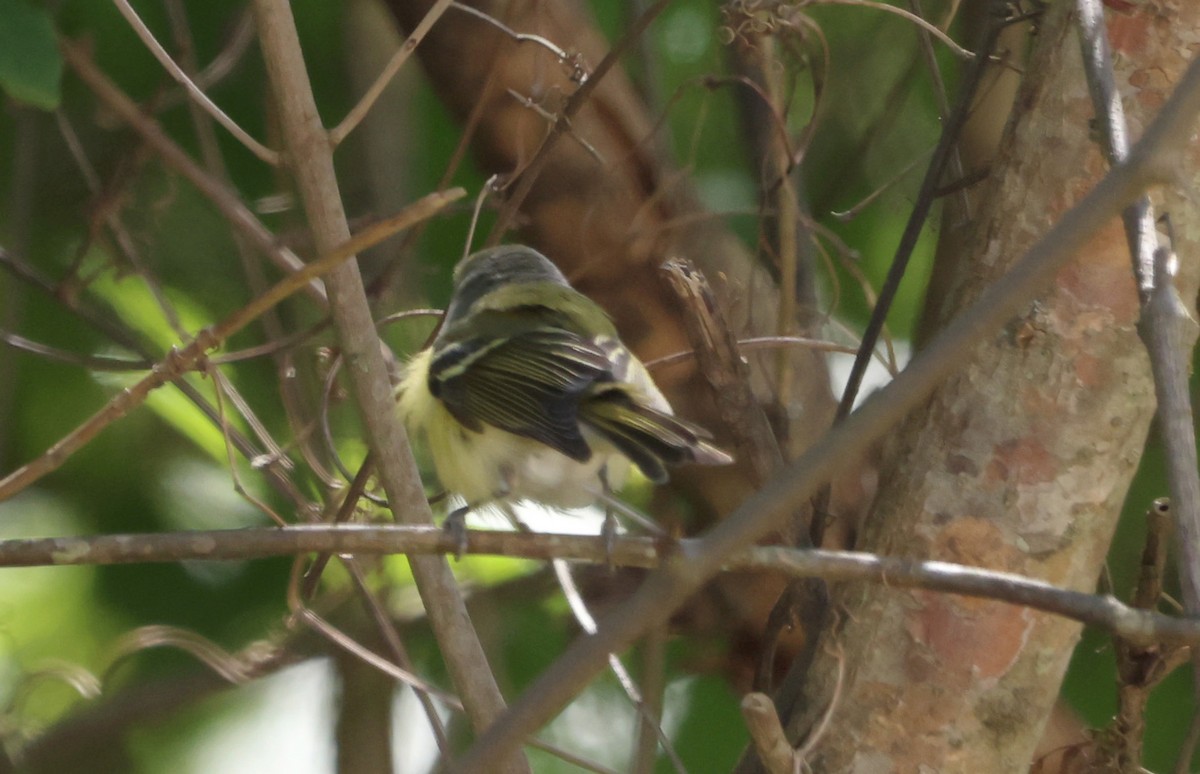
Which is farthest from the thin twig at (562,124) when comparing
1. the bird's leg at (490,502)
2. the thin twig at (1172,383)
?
the thin twig at (1172,383)

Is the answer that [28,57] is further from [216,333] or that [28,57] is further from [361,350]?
[216,333]

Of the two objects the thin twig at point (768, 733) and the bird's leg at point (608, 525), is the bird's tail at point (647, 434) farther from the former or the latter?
the thin twig at point (768, 733)

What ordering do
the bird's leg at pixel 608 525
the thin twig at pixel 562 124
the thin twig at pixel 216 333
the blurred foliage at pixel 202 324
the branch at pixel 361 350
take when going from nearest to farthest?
1. the thin twig at pixel 216 333
2. the bird's leg at pixel 608 525
3. the branch at pixel 361 350
4. the thin twig at pixel 562 124
5. the blurred foliage at pixel 202 324

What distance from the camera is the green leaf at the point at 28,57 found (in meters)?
2.27

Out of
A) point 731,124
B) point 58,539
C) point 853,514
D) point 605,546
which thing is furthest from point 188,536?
point 731,124

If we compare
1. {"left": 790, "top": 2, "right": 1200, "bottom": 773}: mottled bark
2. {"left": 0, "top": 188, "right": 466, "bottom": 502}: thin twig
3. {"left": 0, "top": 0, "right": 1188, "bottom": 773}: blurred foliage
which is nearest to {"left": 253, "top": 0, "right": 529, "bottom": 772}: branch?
{"left": 0, "top": 188, "right": 466, "bottom": 502}: thin twig

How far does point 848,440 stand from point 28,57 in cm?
186

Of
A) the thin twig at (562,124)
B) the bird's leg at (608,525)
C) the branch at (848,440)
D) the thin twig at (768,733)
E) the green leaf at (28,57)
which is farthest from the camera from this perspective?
the thin twig at (562,124)

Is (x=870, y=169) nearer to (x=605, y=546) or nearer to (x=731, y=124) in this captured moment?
(x=731, y=124)

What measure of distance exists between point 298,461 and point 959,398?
67.0 inches

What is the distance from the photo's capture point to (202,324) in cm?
340

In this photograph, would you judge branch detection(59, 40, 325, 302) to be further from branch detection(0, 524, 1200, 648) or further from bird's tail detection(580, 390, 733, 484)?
branch detection(0, 524, 1200, 648)

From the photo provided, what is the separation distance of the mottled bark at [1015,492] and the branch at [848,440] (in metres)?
1.26

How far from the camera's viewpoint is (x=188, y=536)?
1549 mm
